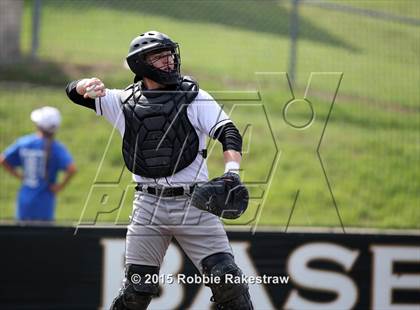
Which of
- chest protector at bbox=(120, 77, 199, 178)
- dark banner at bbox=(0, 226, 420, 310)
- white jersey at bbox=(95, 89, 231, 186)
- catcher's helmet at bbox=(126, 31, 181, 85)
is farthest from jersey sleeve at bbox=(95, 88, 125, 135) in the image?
dark banner at bbox=(0, 226, 420, 310)

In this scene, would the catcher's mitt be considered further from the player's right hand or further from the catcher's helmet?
the player's right hand

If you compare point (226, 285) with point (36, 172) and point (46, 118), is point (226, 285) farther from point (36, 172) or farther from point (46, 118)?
point (36, 172)

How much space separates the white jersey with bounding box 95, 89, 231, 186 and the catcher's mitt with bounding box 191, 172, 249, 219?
0.25 m

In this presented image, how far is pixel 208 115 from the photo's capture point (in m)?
5.51

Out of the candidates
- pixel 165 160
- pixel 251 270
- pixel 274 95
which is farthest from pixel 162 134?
pixel 274 95

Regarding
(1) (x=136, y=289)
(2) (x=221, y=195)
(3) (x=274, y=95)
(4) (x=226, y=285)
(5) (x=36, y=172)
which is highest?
(2) (x=221, y=195)

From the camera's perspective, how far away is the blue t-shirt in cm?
928

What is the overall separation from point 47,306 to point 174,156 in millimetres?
2462

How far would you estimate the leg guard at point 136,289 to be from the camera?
5641mm

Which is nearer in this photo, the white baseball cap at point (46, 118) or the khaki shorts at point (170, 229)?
the khaki shorts at point (170, 229)

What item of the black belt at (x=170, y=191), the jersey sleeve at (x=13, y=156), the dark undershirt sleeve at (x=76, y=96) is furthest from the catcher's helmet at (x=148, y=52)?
the jersey sleeve at (x=13, y=156)

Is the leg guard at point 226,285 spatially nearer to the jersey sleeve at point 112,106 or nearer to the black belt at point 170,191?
the black belt at point 170,191

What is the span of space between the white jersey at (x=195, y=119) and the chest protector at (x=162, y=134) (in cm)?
4

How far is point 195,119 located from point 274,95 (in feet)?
18.7
